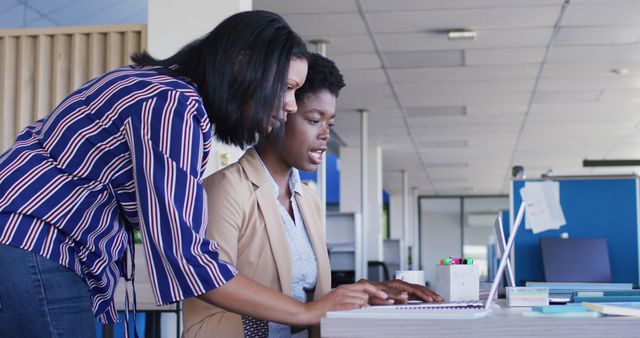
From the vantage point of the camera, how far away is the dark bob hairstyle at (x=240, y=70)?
4.51 ft

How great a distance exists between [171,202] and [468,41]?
589 centimetres

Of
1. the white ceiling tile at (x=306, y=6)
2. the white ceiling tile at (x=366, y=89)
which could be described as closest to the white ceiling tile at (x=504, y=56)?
the white ceiling tile at (x=366, y=89)

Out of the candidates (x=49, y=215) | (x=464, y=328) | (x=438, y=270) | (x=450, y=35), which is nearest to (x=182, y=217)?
(x=49, y=215)

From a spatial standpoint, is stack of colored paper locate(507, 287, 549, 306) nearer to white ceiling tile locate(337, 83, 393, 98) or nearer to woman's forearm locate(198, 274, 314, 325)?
woman's forearm locate(198, 274, 314, 325)

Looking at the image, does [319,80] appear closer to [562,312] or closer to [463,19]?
[562,312]

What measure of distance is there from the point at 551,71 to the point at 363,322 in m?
7.22

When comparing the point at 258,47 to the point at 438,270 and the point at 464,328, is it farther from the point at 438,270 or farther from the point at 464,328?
the point at 438,270

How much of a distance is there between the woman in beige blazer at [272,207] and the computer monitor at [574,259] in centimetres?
233

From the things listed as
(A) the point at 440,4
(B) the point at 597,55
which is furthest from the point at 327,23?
(B) the point at 597,55

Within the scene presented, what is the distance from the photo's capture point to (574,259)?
4.01m

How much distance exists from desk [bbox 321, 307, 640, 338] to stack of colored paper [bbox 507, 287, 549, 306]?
0.44 meters

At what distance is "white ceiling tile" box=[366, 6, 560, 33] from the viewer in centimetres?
608

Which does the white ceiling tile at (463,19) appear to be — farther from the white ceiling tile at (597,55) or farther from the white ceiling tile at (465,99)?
the white ceiling tile at (465,99)

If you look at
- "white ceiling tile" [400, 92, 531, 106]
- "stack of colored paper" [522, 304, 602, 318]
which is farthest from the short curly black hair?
"white ceiling tile" [400, 92, 531, 106]
